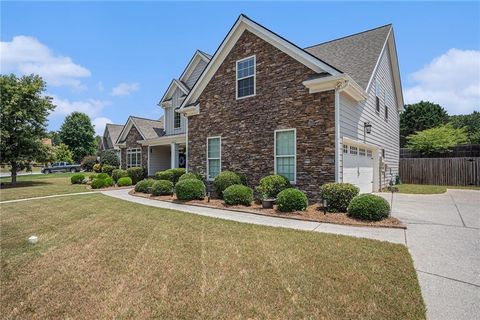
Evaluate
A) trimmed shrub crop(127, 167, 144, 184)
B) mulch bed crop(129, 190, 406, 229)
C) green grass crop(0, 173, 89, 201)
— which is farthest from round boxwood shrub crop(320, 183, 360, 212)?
trimmed shrub crop(127, 167, 144, 184)

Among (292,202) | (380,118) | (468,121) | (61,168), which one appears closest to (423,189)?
(380,118)

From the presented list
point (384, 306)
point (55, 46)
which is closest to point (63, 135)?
point (55, 46)

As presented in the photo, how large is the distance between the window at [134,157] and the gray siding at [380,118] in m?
17.6

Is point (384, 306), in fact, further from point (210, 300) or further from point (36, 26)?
point (36, 26)

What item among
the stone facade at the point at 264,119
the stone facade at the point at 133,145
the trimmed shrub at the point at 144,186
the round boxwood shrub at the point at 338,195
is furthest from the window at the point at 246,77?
the stone facade at the point at 133,145

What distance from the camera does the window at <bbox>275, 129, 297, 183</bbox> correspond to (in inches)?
414

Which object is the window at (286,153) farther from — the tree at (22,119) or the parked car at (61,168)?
the parked car at (61,168)

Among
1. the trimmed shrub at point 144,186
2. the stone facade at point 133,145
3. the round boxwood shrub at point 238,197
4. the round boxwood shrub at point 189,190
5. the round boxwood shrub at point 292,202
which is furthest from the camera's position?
the stone facade at point 133,145

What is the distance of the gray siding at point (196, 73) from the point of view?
1956cm

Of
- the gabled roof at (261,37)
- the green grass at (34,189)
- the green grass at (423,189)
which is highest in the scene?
the gabled roof at (261,37)

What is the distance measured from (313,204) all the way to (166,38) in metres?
10.1

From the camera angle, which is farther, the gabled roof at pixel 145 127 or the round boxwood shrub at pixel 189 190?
the gabled roof at pixel 145 127

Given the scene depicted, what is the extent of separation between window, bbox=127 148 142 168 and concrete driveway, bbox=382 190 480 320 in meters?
19.5

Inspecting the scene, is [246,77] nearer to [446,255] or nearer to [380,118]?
[380,118]
